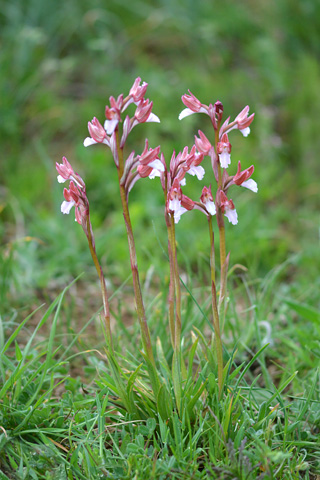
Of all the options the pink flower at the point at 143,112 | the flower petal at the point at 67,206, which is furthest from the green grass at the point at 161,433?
the pink flower at the point at 143,112

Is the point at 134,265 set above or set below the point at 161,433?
above

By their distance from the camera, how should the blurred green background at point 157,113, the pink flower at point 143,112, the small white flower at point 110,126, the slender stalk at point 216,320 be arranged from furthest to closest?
the blurred green background at point 157,113, the slender stalk at point 216,320, the pink flower at point 143,112, the small white flower at point 110,126

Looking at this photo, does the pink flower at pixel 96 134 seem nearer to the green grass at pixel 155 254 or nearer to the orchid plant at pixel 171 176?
the orchid plant at pixel 171 176

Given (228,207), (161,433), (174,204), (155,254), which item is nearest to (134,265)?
(174,204)

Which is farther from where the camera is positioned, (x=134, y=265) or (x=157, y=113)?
(x=157, y=113)

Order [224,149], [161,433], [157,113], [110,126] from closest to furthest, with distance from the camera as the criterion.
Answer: [110,126]
[224,149]
[161,433]
[157,113]

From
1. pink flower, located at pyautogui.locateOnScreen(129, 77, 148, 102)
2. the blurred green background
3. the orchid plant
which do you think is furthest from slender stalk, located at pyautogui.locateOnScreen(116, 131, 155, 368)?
the blurred green background

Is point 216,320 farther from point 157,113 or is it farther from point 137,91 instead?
point 157,113

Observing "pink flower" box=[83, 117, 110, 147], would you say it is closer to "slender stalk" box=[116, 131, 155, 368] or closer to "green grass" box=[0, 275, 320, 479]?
"slender stalk" box=[116, 131, 155, 368]
